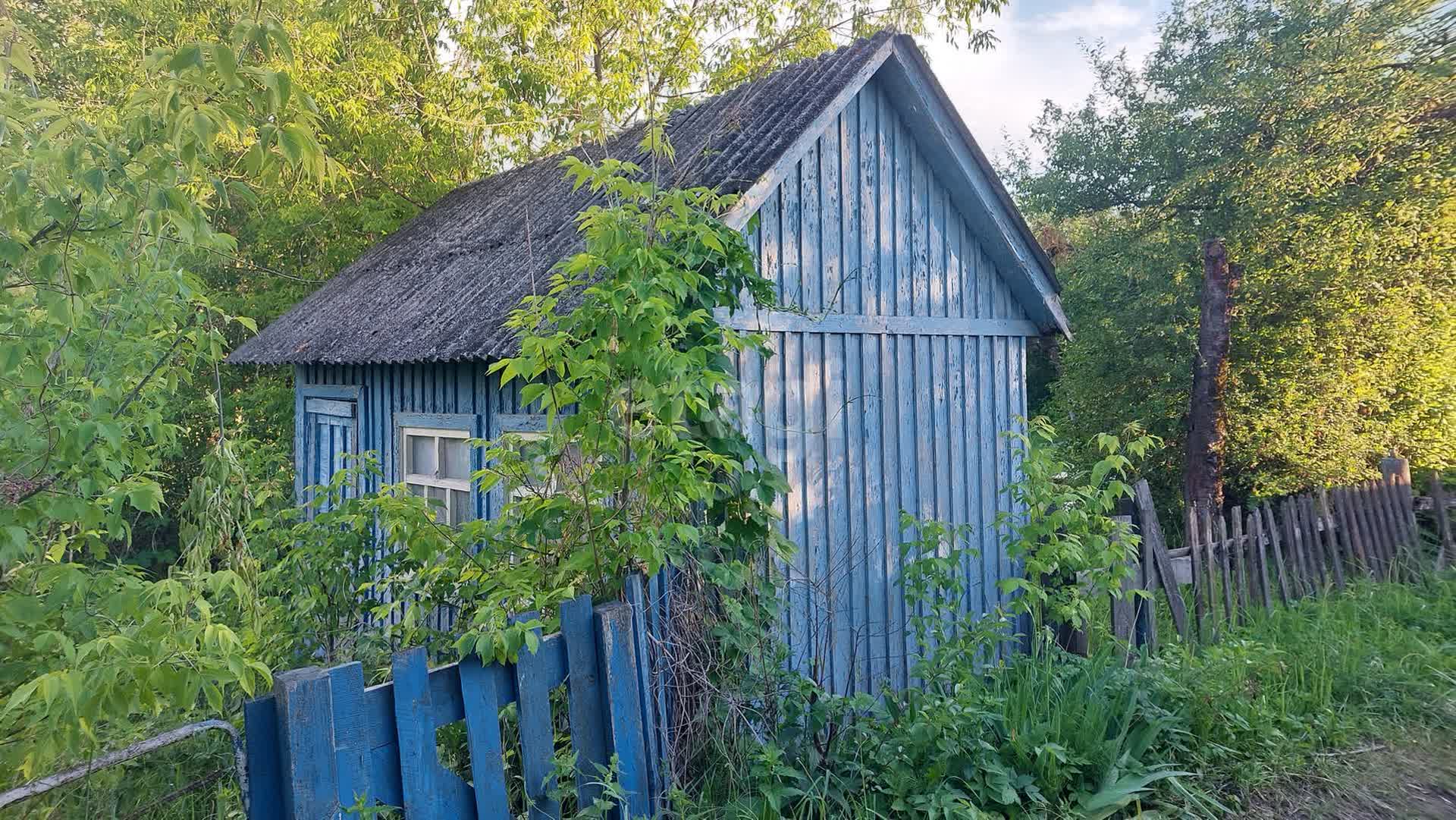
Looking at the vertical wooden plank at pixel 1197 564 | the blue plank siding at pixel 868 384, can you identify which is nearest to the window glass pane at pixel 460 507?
the blue plank siding at pixel 868 384

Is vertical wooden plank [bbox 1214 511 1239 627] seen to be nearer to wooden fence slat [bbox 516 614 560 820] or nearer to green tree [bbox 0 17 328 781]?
wooden fence slat [bbox 516 614 560 820]

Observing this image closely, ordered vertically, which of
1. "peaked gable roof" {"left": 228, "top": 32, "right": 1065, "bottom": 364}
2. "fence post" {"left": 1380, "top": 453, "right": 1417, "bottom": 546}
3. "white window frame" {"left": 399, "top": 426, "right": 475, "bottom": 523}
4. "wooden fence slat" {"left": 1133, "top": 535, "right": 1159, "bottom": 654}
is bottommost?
"wooden fence slat" {"left": 1133, "top": 535, "right": 1159, "bottom": 654}

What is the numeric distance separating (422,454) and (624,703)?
4539mm

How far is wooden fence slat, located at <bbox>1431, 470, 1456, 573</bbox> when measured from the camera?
28.6 ft

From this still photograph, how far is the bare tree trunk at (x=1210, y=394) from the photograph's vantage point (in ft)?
32.7

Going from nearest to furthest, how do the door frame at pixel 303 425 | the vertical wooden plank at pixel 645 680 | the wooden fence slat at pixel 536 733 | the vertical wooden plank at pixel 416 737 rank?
the vertical wooden plank at pixel 416 737 → the wooden fence slat at pixel 536 733 → the vertical wooden plank at pixel 645 680 → the door frame at pixel 303 425

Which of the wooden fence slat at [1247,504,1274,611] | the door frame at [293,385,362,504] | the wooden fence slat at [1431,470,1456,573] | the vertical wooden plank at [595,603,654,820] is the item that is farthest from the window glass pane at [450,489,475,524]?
the wooden fence slat at [1431,470,1456,573]

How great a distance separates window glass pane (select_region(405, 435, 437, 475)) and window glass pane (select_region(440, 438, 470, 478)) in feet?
0.67

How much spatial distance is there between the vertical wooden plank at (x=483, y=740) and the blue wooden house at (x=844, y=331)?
7.20 feet

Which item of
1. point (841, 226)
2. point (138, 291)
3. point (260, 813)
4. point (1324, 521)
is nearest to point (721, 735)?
point (260, 813)

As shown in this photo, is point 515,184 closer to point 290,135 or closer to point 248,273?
point 248,273

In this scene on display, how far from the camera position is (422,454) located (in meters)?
7.52

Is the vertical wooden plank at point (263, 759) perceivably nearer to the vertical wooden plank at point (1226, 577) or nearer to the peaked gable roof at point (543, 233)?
the peaked gable roof at point (543, 233)

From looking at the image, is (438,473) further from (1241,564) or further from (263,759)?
(1241,564)
